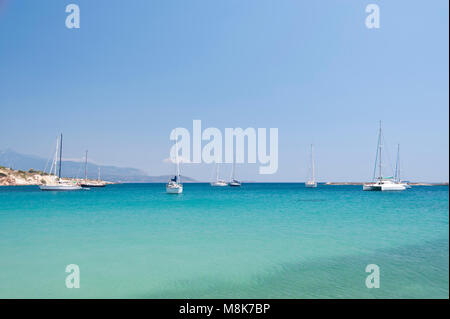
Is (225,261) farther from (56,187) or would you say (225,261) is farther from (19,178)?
(19,178)

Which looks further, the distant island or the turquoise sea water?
the distant island

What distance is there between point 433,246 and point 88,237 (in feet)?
53.0

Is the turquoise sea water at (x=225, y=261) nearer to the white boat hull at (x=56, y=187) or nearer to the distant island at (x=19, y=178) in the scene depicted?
the white boat hull at (x=56, y=187)

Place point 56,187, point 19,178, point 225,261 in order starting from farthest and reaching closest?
point 19,178 → point 56,187 → point 225,261

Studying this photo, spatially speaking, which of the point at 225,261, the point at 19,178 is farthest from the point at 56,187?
the point at 19,178

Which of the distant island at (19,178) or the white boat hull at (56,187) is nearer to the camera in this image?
the white boat hull at (56,187)

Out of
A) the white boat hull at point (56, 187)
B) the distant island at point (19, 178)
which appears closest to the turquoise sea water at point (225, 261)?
the white boat hull at point (56, 187)

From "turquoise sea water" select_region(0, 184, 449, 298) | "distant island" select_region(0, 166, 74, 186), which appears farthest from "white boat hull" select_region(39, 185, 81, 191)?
"turquoise sea water" select_region(0, 184, 449, 298)

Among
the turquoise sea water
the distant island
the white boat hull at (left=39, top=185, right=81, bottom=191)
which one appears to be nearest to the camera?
the turquoise sea water

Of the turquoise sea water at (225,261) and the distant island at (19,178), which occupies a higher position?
the turquoise sea water at (225,261)

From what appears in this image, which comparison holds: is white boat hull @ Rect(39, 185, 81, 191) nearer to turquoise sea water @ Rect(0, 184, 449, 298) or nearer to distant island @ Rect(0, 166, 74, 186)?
distant island @ Rect(0, 166, 74, 186)

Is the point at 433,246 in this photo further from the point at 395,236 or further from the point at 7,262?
the point at 7,262

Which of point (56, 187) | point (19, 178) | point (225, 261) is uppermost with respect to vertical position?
point (225, 261)

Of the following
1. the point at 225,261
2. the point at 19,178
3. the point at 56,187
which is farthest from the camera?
the point at 19,178
